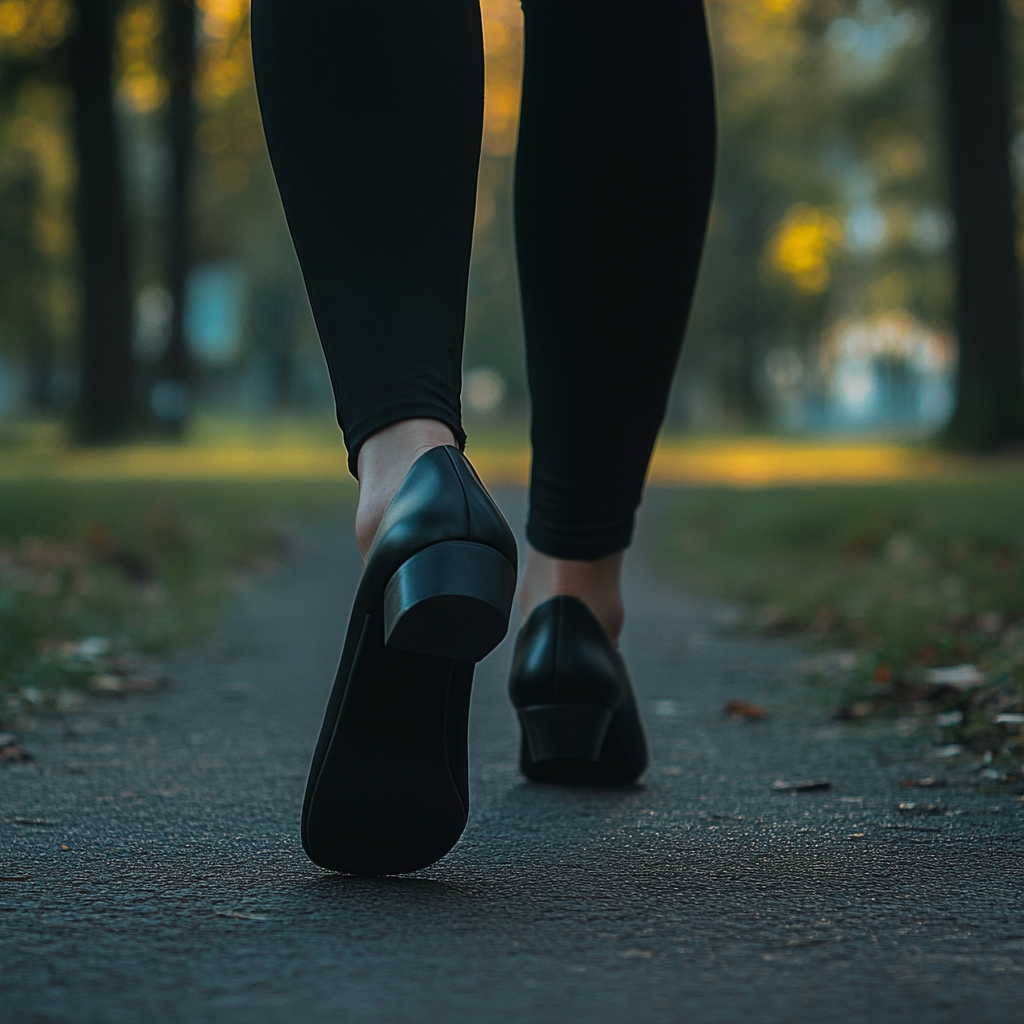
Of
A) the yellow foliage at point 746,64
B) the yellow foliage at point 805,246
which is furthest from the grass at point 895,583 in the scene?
the yellow foliage at point 746,64

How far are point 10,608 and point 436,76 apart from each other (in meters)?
2.18

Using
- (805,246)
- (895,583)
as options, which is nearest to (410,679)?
(895,583)

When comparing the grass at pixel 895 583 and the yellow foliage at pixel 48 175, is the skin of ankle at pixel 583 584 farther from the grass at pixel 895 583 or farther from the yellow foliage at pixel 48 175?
the yellow foliage at pixel 48 175

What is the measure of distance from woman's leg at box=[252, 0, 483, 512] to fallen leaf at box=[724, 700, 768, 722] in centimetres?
114

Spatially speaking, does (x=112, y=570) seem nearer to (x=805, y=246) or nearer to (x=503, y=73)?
(x=503, y=73)

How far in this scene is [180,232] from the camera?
19844mm

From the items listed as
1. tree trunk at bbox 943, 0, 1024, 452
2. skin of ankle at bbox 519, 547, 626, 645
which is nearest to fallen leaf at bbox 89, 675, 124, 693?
skin of ankle at bbox 519, 547, 626, 645

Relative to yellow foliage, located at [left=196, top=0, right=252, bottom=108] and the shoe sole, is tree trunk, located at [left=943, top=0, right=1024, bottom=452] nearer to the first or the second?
yellow foliage, located at [left=196, top=0, right=252, bottom=108]

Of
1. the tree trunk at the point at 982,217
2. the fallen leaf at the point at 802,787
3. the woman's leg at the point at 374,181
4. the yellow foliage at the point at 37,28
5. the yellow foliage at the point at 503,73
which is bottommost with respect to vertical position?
the fallen leaf at the point at 802,787

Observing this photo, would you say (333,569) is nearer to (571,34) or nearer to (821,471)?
(571,34)

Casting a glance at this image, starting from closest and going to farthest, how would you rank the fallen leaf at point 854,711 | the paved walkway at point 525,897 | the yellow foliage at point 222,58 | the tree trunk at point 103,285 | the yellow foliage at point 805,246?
the paved walkway at point 525,897, the fallen leaf at point 854,711, the yellow foliage at point 222,58, the tree trunk at point 103,285, the yellow foliage at point 805,246

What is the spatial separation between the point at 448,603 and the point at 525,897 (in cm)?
28

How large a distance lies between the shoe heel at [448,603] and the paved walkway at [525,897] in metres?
0.23

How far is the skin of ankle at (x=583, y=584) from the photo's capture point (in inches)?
Answer: 72.2
